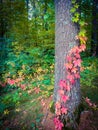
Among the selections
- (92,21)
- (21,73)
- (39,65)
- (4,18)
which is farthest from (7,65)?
(92,21)

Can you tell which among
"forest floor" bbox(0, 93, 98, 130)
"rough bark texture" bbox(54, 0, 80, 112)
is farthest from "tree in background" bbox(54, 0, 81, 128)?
"forest floor" bbox(0, 93, 98, 130)

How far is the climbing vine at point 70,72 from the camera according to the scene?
12.3 feet

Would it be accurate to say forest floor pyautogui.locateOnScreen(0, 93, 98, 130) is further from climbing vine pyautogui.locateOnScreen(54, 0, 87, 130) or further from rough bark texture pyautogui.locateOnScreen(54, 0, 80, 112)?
rough bark texture pyautogui.locateOnScreen(54, 0, 80, 112)

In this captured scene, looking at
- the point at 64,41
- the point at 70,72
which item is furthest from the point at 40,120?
the point at 64,41

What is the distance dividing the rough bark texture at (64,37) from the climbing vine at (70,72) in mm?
93

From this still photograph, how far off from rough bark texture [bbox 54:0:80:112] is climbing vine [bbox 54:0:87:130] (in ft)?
0.31

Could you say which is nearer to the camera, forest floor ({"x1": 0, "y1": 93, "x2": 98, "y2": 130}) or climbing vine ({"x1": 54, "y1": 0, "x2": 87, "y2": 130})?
climbing vine ({"x1": 54, "y1": 0, "x2": 87, "y2": 130})

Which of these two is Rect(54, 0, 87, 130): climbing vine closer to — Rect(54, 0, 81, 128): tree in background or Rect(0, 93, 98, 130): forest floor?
Rect(54, 0, 81, 128): tree in background

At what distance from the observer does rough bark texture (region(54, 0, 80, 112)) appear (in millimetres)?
3754

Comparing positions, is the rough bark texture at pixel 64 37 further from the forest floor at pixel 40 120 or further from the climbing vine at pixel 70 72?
the forest floor at pixel 40 120

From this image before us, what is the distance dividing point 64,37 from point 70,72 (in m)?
0.84

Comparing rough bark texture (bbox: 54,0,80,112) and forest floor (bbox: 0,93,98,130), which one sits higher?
rough bark texture (bbox: 54,0,80,112)

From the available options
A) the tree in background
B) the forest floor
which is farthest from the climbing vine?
the forest floor

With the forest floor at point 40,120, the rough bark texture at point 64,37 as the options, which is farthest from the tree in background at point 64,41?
the forest floor at point 40,120
